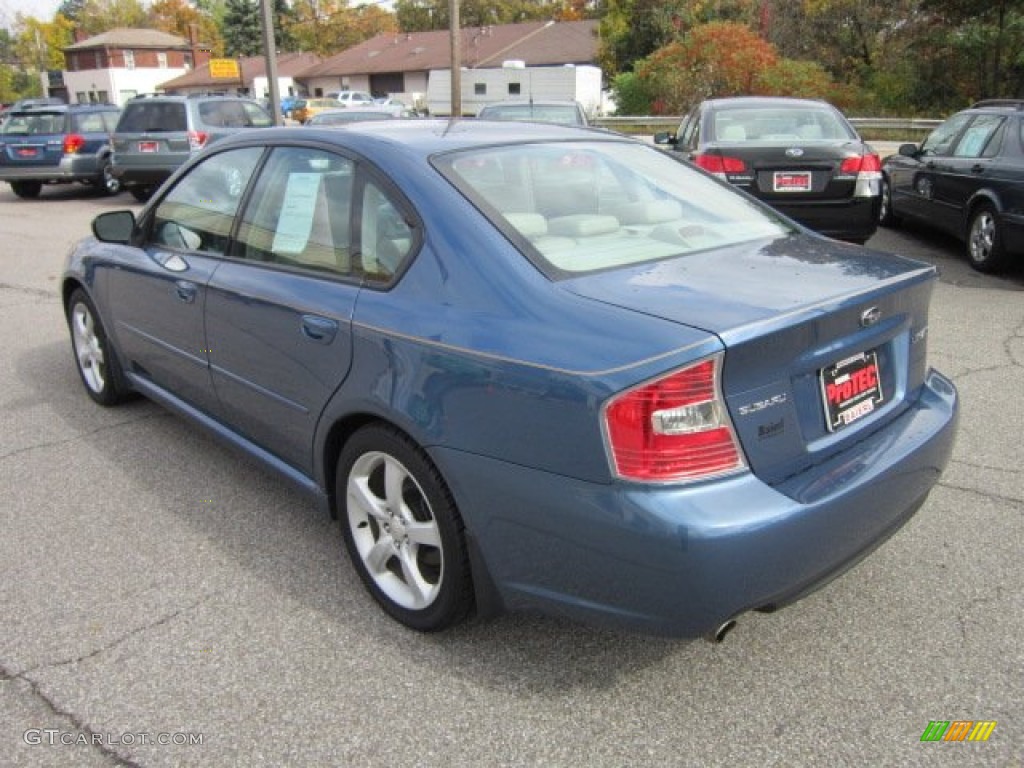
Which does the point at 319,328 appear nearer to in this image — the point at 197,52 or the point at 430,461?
the point at 430,461

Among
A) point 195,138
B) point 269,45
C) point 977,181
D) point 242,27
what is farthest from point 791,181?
point 242,27

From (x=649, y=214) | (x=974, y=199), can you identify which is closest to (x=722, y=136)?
(x=974, y=199)

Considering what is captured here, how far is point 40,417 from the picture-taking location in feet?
16.0

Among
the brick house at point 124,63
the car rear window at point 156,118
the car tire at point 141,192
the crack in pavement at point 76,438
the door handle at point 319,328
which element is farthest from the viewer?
the brick house at point 124,63

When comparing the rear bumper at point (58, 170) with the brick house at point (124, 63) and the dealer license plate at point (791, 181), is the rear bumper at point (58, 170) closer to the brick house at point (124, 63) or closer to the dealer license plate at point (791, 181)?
the dealer license plate at point (791, 181)

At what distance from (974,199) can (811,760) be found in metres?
7.26

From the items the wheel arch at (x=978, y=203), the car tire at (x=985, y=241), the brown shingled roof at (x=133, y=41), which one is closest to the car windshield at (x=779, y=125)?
the wheel arch at (x=978, y=203)

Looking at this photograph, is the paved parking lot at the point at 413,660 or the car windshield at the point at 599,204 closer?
the paved parking lot at the point at 413,660

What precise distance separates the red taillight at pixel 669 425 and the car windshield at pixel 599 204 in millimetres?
554

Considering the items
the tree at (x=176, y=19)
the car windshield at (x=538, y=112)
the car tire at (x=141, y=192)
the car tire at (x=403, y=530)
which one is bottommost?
the car tire at (x=403, y=530)

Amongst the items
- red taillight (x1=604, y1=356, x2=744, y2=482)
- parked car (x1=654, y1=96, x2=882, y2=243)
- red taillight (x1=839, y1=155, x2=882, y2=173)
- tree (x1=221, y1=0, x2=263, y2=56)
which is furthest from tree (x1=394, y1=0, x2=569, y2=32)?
red taillight (x1=604, y1=356, x2=744, y2=482)

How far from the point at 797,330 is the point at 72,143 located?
17116 millimetres

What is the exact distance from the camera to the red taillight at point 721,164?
7602 mm

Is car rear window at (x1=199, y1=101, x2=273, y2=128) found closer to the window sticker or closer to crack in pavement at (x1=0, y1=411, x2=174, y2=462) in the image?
crack in pavement at (x1=0, y1=411, x2=174, y2=462)
